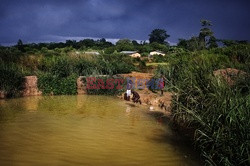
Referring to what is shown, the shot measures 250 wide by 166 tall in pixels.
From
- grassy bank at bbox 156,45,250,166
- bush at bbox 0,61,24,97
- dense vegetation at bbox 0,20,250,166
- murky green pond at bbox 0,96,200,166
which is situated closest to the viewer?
grassy bank at bbox 156,45,250,166

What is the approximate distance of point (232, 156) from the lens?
3656 millimetres

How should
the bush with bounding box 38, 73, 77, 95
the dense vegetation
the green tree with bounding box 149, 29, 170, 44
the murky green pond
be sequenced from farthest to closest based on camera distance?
the green tree with bounding box 149, 29, 170, 44 < the bush with bounding box 38, 73, 77, 95 < the murky green pond < the dense vegetation

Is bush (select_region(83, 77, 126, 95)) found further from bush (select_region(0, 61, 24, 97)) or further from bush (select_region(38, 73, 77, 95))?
bush (select_region(0, 61, 24, 97))

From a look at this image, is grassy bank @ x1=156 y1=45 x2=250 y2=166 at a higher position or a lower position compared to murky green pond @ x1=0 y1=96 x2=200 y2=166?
higher

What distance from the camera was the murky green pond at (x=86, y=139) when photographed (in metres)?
4.47

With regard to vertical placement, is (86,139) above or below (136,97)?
below

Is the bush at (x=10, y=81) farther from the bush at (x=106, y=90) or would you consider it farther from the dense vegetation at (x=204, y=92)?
the bush at (x=106, y=90)

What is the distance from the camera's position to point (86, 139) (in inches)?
223

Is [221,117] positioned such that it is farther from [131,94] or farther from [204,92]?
[131,94]

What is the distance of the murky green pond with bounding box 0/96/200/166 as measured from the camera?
14.7ft

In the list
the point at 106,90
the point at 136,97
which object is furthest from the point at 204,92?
the point at 106,90

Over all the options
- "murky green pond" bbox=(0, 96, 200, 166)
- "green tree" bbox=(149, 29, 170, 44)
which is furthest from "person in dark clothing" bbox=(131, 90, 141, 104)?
"green tree" bbox=(149, 29, 170, 44)

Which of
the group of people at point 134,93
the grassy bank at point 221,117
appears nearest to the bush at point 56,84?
the group of people at point 134,93

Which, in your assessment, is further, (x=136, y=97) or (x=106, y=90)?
(x=106, y=90)
